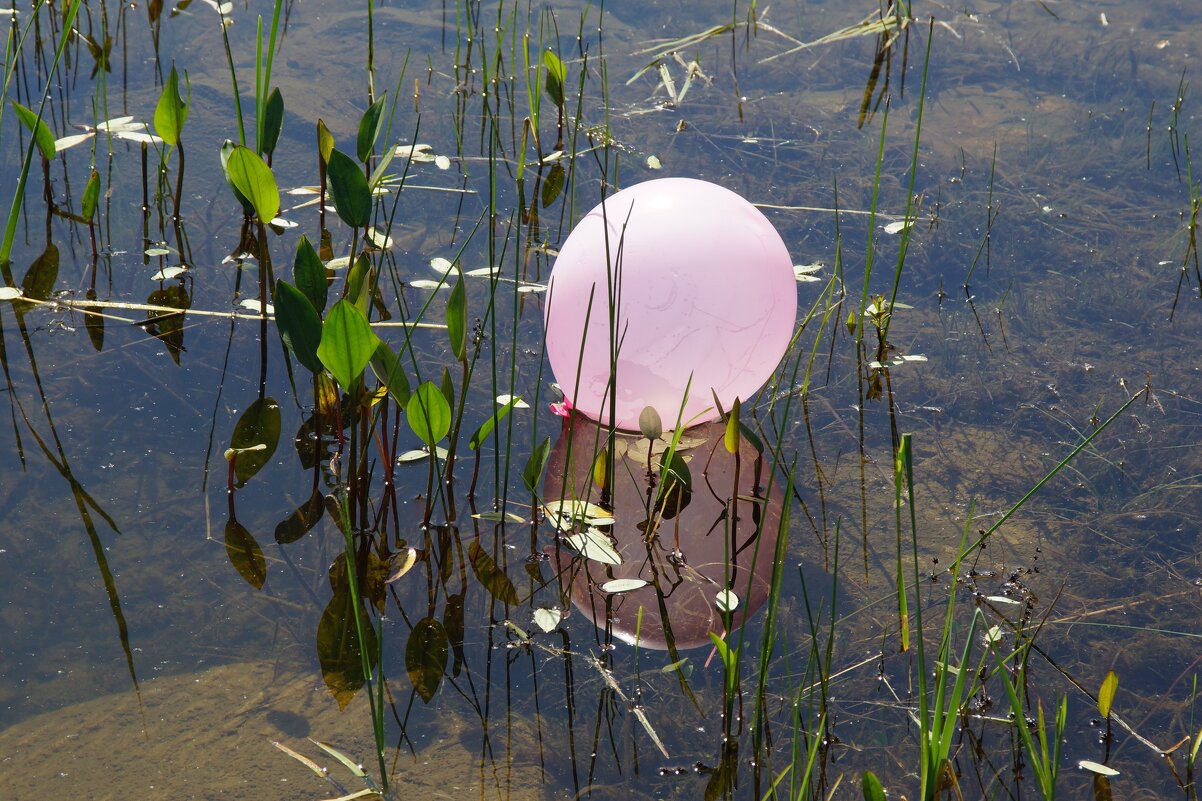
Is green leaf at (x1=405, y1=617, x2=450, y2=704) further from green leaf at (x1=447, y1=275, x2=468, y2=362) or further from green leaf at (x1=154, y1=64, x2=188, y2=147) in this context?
green leaf at (x1=154, y1=64, x2=188, y2=147)

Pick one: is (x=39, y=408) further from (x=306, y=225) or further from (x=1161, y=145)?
(x=1161, y=145)

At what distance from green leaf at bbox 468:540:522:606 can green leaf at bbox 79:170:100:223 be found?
5.65 ft

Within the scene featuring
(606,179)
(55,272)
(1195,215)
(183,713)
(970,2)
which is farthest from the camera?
(970,2)

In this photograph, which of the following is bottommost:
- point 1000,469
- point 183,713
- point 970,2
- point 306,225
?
point 183,713

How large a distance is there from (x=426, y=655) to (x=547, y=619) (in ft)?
0.80

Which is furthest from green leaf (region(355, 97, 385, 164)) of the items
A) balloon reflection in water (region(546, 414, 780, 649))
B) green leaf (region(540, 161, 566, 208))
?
balloon reflection in water (region(546, 414, 780, 649))

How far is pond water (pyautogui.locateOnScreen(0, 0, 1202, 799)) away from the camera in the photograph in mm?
2100

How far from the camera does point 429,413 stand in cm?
244

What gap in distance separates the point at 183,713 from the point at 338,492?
68cm

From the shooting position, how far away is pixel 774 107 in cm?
461

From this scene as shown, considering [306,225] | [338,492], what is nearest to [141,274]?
[306,225]

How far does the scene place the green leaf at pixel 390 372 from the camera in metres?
2.40

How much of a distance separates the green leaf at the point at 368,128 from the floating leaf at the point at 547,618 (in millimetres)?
1556

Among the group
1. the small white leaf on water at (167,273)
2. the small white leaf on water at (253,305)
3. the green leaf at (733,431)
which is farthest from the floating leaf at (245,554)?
the small white leaf on water at (167,273)
